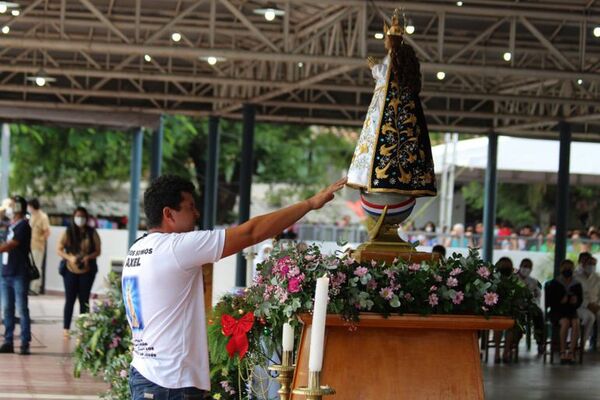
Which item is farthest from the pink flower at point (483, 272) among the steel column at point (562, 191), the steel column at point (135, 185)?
the steel column at point (135, 185)

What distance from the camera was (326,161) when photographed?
49.0 meters

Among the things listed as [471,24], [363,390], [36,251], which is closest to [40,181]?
[36,251]

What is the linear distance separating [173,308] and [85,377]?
26.6 ft

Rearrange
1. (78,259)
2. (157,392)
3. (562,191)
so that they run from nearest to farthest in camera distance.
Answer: (157,392)
(78,259)
(562,191)

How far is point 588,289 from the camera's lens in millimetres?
19391

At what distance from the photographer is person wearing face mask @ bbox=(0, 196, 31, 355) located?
13.7 metres

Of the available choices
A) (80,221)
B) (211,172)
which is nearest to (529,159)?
(211,172)

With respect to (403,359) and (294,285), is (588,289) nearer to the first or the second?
(403,359)

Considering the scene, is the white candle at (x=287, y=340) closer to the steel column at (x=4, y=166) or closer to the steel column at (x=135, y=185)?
the steel column at (x=135, y=185)

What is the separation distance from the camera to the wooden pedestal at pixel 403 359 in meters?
5.66

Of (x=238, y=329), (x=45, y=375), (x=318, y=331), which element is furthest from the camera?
(x=45, y=375)

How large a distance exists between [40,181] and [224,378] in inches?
1246

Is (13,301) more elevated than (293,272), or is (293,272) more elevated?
(293,272)

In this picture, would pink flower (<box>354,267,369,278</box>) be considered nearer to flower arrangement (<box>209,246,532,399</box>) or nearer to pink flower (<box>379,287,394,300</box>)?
flower arrangement (<box>209,246,532,399</box>)
